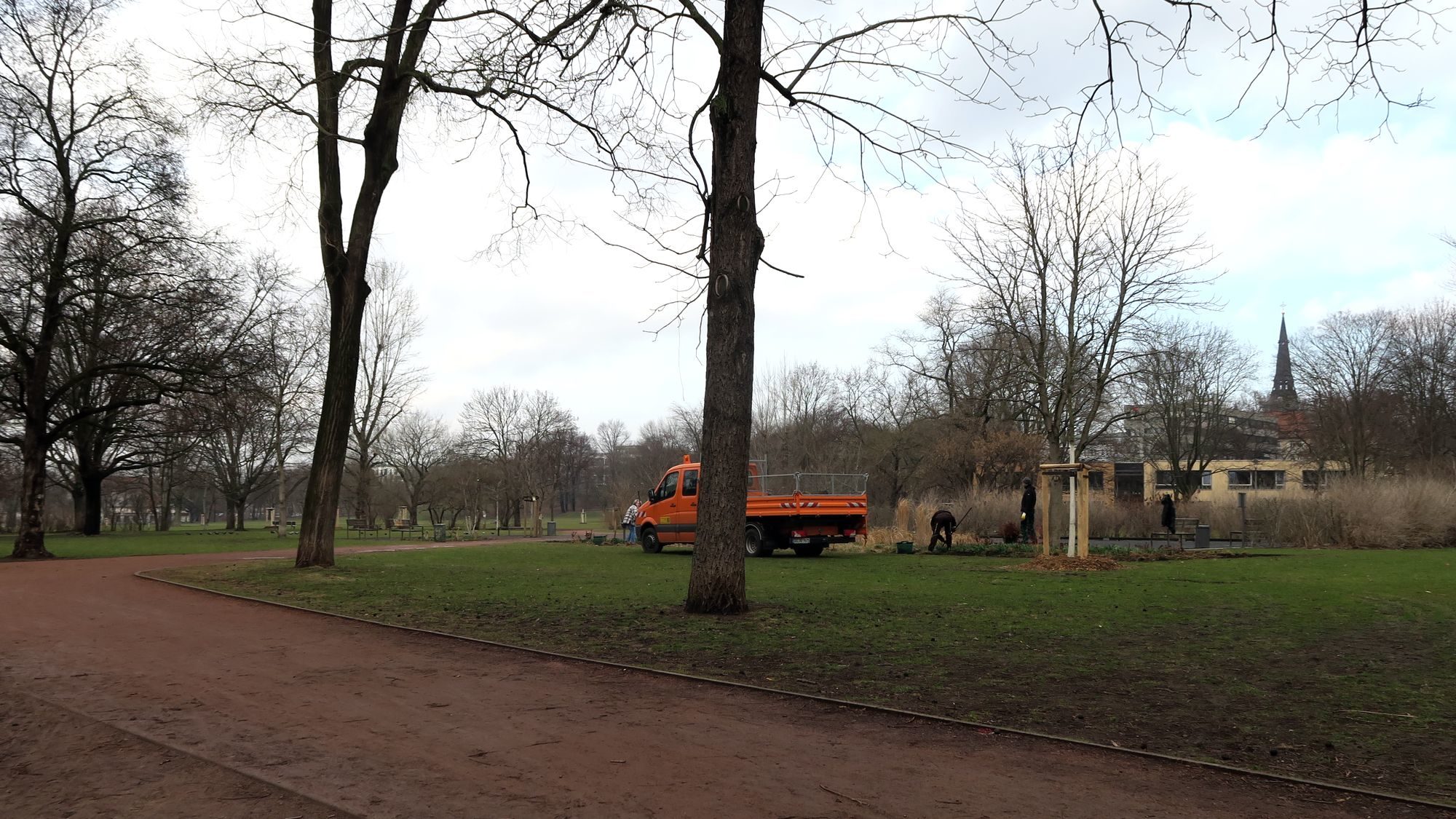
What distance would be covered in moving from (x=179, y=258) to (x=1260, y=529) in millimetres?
30342

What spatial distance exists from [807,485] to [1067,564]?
688 centimetres

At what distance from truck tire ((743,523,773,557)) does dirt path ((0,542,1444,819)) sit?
14925mm

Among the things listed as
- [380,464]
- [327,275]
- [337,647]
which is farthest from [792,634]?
[380,464]

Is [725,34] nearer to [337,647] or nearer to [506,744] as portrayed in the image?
[337,647]

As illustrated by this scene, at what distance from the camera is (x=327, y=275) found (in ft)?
59.0

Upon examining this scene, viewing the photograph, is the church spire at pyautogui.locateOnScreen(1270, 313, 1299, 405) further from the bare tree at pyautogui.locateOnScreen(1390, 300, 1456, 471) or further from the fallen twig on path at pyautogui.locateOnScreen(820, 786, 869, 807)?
the fallen twig on path at pyautogui.locateOnScreen(820, 786, 869, 807)

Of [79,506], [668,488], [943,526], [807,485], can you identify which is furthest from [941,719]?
[79,506]

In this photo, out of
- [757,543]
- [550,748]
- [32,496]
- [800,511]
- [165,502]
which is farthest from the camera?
[165,502]

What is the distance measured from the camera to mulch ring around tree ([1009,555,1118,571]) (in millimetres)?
17953

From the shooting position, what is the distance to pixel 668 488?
998 inches

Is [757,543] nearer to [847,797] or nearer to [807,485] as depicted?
[807,485]

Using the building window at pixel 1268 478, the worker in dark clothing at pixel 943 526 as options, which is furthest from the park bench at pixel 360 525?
the building window at pixel 1268 478

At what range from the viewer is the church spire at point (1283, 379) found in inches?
2442

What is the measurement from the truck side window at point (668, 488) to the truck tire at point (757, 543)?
8.39ft
